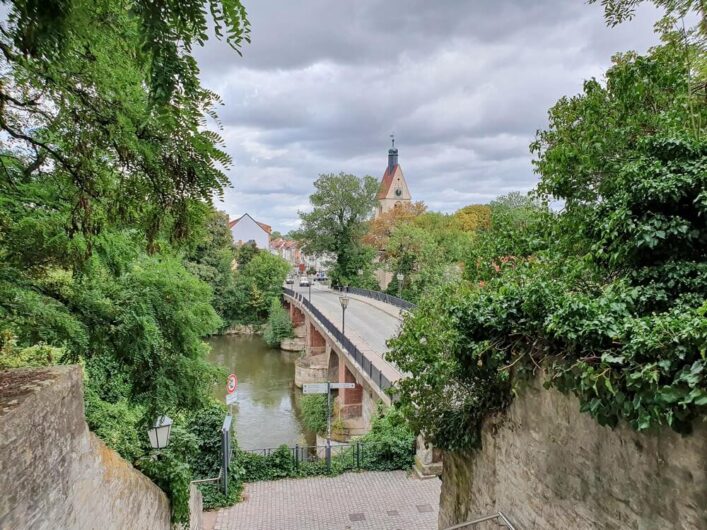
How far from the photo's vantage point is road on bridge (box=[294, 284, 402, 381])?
1999 cm

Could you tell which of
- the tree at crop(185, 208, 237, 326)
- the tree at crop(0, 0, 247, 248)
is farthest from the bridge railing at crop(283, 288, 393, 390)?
the tree at crop(185, 208, 237, 326)

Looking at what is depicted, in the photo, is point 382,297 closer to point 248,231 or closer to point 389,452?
point 389,452

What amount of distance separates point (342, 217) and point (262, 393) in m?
21.8

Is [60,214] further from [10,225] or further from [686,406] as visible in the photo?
[686,406]

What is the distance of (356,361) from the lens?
59.4 feet

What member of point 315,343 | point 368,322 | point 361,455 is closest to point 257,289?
point 315,343

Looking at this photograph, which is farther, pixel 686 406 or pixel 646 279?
pixel 646 279

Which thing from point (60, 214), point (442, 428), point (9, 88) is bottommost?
point (442, 428)

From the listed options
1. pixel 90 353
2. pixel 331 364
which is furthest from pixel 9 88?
pixel 331 364

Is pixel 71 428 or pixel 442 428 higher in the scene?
pixel 71 428

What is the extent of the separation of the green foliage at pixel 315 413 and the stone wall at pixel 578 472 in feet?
A: 50.4

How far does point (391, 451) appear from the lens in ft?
43.2

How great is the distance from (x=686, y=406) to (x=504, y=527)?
331 cm

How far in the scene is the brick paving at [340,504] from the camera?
398 inches
